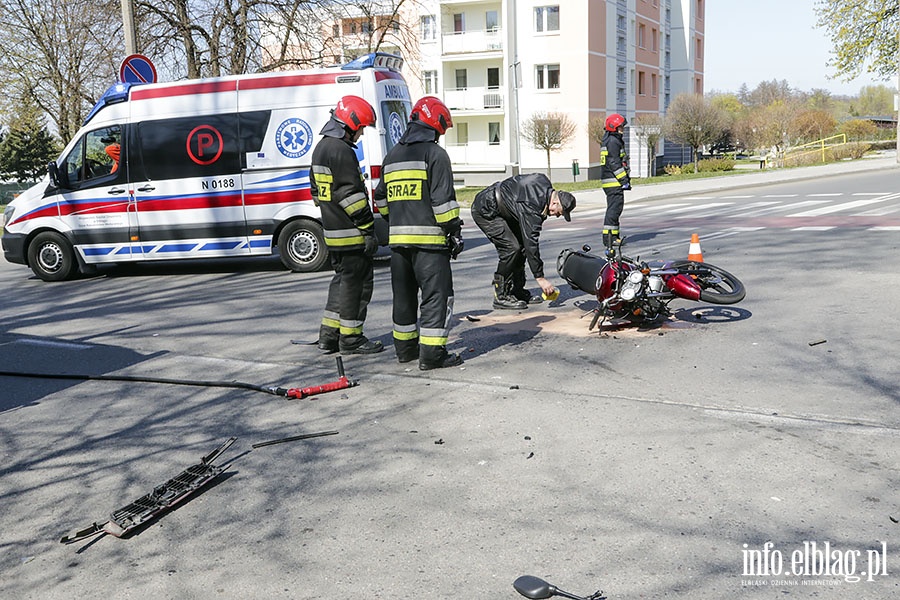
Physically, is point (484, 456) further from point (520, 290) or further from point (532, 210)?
point (520, 290)

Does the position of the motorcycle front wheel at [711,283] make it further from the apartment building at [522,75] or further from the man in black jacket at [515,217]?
the apartment building at [522,75]

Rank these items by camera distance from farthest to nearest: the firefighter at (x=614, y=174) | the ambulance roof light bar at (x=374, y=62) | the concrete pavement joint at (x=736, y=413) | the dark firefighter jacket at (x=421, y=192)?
the firefighter at (x=614, y=174) < the ambulance roof light bar at (x=374, y=62) < the dark firefighter jacket at (x=421, y=192) < the concrete pavement joint at (x=736, y=413)

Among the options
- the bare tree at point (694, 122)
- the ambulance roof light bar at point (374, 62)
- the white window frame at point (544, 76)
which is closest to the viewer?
the ambulance roof light bar at point (374, 62)

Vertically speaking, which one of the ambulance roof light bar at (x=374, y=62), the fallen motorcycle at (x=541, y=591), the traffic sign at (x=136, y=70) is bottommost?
the fallen motorcycle at (x=541, y=591)

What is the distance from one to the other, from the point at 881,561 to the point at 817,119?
5436 centimetres

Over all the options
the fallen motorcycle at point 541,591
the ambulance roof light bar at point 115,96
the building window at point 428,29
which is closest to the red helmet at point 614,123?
the ambulance roof light bar at point 115,96

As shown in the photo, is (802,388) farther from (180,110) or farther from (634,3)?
(634,3)

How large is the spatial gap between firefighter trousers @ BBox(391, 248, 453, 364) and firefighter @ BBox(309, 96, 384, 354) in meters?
0.53

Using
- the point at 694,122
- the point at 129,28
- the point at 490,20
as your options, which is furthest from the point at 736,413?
the point at 490,20

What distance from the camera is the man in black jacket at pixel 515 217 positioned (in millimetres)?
7910

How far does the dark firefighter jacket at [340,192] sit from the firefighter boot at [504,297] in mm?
2189

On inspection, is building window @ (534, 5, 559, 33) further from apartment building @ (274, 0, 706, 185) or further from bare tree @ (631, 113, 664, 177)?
bare tree @ (631, 113, 664, 177)

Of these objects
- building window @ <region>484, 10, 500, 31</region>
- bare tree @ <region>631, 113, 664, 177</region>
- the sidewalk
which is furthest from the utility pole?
building window @ <region>484, 10, 500, 31</region>

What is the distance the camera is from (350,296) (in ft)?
24.1
